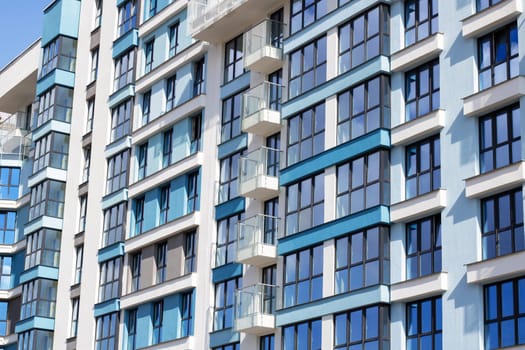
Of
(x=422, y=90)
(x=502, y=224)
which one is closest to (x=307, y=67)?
(x=422, y=90)

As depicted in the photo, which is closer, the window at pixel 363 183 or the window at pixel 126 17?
the window at pixel 363 183

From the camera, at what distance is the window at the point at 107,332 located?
47.6 m

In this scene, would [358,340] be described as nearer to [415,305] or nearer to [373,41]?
[415,305]

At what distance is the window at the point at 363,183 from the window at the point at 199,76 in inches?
421

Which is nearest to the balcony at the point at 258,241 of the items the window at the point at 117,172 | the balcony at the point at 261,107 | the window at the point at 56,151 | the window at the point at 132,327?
the balcony at the point at 261,107

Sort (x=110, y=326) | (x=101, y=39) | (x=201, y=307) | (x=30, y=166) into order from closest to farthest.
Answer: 1. (x=201, y=307)
2. (x=110, y=326)
3. (x=101, y=39)
4. (x=30, y=166)

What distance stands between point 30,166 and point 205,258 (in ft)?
72.0

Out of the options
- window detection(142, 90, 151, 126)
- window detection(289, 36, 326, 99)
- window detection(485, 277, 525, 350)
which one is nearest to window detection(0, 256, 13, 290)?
window detection(142, 90, 151, 126)

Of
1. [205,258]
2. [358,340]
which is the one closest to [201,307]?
[205,258]

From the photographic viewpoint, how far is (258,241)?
129 feet

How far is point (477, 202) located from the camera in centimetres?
3212

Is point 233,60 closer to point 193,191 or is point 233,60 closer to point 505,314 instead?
point 193,191

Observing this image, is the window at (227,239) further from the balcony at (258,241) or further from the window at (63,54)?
the window at (63,54)

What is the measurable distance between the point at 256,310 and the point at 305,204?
388 cm
